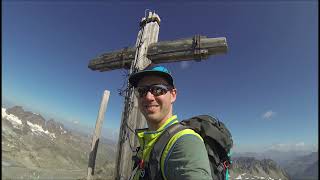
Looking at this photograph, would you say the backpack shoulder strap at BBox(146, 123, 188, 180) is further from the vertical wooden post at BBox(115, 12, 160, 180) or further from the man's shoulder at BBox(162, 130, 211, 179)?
the vertical wooden post at BBox(115, 12, 160, 180)

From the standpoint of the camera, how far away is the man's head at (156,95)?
2.66 m

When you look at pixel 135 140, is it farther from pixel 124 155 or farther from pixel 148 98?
pixel 148 98

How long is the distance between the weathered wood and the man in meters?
2.19

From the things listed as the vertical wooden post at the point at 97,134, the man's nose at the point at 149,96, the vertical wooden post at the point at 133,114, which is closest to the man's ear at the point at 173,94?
the man's nose at the point at 149,96

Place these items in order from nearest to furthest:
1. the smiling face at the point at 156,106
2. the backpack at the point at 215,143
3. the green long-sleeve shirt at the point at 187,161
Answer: the green long-sleeve shirt at the point at 187,161, the backpack at the point at 215,143, the smiling face at the point at 156,106

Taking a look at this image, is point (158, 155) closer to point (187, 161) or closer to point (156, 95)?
point (187, 161)

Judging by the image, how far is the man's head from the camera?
2664 mm

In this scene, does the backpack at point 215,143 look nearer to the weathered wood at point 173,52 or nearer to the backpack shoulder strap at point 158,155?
the backpack shoulder strap at point 158,155

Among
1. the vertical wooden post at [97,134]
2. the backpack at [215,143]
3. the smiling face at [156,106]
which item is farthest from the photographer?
the vertical wooden post at [97,134]

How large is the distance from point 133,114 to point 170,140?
10.1 ft

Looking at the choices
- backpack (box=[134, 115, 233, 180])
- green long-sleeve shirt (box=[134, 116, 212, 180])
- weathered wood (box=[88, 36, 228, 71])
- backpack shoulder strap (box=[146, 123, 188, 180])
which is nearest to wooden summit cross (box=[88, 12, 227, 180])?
weathered wood (box=[88, 36, 228, 71])

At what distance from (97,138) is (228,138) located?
3493 mm

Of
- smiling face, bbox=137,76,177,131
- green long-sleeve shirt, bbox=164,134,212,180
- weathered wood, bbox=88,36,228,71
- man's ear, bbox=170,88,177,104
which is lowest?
green long-sleeve shirt, bbox=164,134,212,180

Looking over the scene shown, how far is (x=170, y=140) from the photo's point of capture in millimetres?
1910
